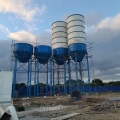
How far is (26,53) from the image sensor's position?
39750mm

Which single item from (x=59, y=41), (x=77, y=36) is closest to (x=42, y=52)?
(x=59, y=41)

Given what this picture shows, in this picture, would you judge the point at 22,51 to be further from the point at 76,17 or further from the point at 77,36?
the point at 76,17

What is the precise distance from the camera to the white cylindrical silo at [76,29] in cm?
4018

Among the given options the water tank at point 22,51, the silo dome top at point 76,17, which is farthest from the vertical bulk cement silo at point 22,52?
the silo dome top at point 76,17

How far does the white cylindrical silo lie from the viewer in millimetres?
40178

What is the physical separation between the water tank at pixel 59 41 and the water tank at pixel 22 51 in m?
5.08

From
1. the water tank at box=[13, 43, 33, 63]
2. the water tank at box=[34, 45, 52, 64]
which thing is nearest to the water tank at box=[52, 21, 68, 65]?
the water tank at box=[34, 45, 52, 64]

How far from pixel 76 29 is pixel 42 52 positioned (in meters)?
7.81

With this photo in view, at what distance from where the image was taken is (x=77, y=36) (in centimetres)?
4003

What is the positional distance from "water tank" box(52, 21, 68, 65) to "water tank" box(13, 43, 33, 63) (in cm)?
508

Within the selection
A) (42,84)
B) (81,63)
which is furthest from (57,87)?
(81,63)

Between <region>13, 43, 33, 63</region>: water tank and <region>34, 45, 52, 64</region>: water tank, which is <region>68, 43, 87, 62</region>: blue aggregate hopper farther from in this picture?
<region>13, 43, 33, 63</region>: water tank

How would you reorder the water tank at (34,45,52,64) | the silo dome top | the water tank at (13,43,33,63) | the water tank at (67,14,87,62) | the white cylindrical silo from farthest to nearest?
the water tank at (34,45,52,64)
the silo dome top
the white cylindrical silo
the water tank at (67,14,87,62)
the water tank at (13,43,33,63)

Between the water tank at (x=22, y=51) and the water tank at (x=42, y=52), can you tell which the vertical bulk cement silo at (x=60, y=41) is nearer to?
the water tank at (x=42, y=52)
